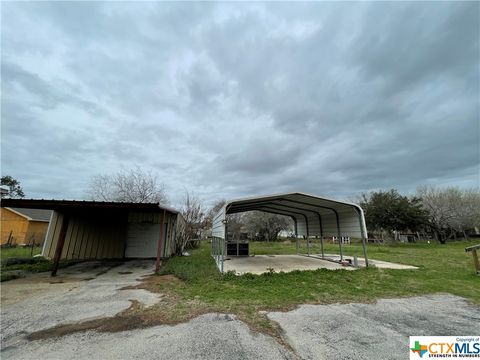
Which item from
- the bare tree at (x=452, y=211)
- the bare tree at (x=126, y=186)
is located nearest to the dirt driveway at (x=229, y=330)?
the bare tree at (x=126, y=186)

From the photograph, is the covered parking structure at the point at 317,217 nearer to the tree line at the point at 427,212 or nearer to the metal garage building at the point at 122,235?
the metal garage building at the point at 122,235

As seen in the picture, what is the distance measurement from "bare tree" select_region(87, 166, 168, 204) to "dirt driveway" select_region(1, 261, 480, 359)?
14.5 metres

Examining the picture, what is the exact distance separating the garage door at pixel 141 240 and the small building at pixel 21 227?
12312mm

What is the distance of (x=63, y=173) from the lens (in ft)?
66.1

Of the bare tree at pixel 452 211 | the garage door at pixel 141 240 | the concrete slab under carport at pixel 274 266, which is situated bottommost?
the concrete slab under carport at pixel 274 266

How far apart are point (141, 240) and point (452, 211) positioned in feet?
115

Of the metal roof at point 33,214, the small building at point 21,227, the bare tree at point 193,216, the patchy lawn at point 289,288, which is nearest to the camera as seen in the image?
the patchy lawn at point 289,288

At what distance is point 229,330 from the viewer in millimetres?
3133

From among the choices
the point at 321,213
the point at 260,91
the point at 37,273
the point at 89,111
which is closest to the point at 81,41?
the point at 89,111

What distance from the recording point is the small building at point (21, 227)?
57.9ft

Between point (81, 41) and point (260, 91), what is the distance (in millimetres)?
7925

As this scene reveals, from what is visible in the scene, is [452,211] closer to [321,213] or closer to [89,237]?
[321,213]

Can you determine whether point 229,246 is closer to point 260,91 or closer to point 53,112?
point 260,91

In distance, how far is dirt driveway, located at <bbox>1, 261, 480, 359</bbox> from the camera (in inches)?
101
